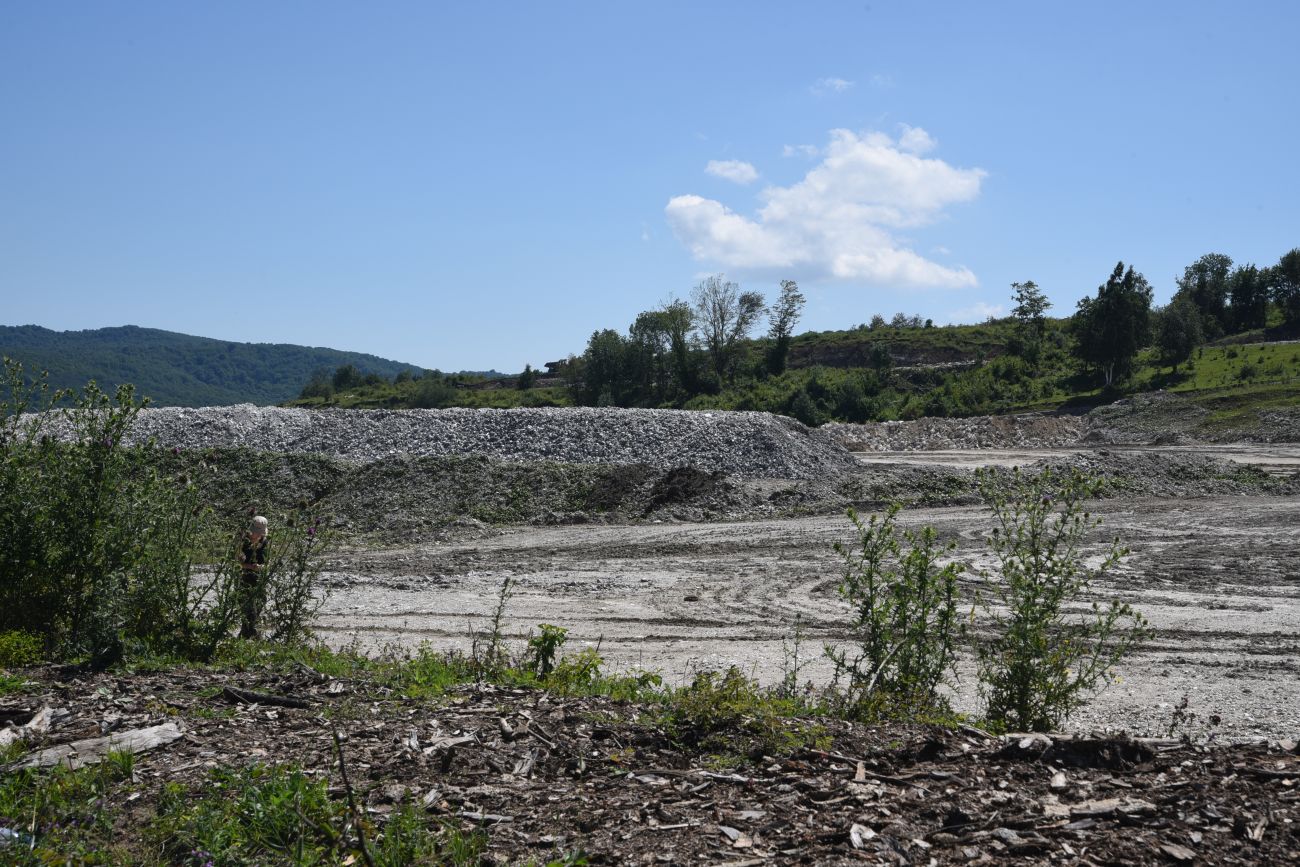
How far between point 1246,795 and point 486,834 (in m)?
3.39

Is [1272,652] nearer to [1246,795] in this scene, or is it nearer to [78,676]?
[1246,795]

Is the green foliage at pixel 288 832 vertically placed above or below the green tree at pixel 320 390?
below

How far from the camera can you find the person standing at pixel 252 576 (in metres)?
8.48

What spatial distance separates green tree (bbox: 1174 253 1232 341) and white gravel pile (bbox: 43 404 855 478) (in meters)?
48.7

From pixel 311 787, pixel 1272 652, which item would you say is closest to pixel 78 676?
pixel 311 787

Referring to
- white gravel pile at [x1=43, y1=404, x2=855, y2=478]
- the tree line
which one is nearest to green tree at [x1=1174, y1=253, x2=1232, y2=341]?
the tree line

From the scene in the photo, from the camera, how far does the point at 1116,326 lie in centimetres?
4959

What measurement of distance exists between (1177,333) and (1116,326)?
400cm

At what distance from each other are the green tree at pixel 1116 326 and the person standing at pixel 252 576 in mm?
49892

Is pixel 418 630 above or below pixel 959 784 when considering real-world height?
below

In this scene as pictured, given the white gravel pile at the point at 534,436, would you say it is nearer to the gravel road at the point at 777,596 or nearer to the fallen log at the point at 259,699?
the gravel road at the point at 777,596

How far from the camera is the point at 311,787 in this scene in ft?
14.8

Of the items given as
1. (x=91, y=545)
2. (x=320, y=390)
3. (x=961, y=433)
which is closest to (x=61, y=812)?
(x=91, y=545)

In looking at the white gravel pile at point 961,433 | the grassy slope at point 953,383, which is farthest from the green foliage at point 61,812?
the grassy slope at point 953,383
